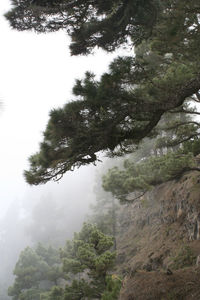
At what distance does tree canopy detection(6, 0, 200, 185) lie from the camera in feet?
13.3

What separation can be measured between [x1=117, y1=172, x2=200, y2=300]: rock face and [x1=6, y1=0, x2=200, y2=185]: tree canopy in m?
3.14

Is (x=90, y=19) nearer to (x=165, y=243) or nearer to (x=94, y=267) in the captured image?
(x=94, y=267)

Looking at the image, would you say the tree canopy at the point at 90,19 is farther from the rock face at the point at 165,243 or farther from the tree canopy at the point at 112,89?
the rock face at the point at 165,243

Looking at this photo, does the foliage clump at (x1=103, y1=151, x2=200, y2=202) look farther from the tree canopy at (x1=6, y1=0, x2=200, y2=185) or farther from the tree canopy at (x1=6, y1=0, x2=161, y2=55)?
the tree canopy at (x1=6, y1=0, x2=161, y2=55)

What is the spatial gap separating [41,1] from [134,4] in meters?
2.40

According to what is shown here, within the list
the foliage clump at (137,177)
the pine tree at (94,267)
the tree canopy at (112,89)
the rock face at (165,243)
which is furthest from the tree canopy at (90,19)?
the pine tree at (94,267)

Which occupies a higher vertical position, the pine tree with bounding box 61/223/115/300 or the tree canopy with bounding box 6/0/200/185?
the tree canopy with bounding box 6/0/200/185

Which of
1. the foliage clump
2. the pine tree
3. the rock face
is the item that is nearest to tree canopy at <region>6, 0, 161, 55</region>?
the foliage clump

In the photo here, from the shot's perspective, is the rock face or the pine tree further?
the pine tree

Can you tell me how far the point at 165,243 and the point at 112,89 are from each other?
9.72 meters

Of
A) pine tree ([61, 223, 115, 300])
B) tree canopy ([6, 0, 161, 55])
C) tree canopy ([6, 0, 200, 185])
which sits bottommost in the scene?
pine tree ([61, 223, 115, 300])

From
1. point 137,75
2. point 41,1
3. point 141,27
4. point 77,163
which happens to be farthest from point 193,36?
point 77,163

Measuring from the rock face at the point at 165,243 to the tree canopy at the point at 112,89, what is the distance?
3141 millimetres

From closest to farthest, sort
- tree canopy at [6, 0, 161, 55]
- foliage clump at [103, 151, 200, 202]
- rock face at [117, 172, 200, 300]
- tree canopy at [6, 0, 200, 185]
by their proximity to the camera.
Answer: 1. tree canopy at [6, 0, 200, 185]
2. rock face at [117, 172, 200, 300]
3. tree canopy at [6, 0, 161, 55]
4. foliage clump at [103, 151, 200, 202]
